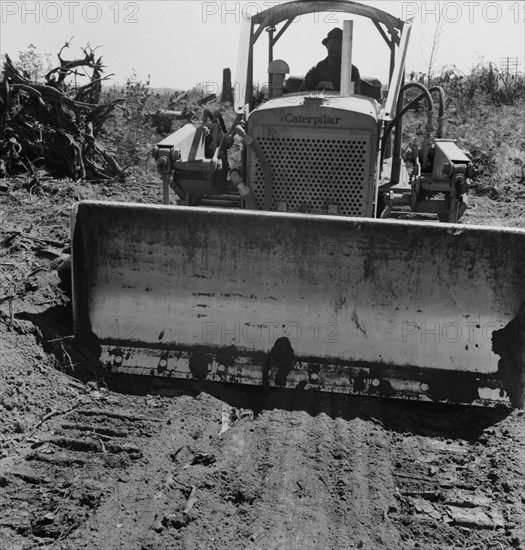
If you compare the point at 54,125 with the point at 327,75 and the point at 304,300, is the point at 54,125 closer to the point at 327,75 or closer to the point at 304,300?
Result: the point at 327,75

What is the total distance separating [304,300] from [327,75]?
2649 mm

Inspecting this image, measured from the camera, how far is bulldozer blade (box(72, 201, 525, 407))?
4.37 metres

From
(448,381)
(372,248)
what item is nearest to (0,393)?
(372,248)

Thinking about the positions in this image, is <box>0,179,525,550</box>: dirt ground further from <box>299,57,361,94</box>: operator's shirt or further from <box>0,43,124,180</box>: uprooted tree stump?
<box>0,43,124,180</box>: uprooted tree stump

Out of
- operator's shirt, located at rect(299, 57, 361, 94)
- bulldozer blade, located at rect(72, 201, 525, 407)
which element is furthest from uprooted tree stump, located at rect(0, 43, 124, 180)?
bulldozer blade, located at rect(72, 201, 525, 407)

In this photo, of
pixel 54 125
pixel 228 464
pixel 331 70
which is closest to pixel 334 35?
pixel 331 70

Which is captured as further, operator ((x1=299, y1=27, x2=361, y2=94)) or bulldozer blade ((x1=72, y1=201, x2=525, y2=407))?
operator ((x1=299, y1=27, x2=361, y2=94))

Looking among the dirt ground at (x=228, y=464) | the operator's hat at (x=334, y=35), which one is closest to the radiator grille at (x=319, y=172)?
the operator's hat at (x=334, y=35)

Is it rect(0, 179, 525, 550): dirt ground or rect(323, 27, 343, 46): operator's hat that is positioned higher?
rect(323, 27, 343, 46): operator's hat

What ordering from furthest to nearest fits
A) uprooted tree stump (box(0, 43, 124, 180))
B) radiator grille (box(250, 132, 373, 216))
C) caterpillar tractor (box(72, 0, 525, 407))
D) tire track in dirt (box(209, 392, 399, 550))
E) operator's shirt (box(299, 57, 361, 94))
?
uprooted tree stump (box(0, 43, 124, 180)) → operator's shirt (box(299, 57, 361, 94)) → radiator grille (box(250, 132, 373, 216)) → caterpillar tractor (box(72, 0, 525, 407)) → tire track in dirt (box(209, 392, 399, 550))

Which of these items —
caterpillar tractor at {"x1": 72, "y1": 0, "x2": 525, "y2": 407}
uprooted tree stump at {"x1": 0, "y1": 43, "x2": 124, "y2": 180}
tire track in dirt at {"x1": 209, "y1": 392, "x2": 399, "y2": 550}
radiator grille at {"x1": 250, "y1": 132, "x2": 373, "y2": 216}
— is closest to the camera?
tire track in dirt at {"x1": 209, "y1": 392, "x2": 399, "y2": 550}

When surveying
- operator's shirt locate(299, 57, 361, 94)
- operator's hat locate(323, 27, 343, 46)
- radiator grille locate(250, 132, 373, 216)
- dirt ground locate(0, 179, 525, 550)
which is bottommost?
dirt ground locate(0, 179, 525, 550)

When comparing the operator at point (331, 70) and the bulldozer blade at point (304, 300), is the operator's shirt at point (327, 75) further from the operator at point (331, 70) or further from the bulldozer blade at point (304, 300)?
the bulldozer blade at point (304, 300)

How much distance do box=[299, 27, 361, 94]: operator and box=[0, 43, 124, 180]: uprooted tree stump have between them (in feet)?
13.0
